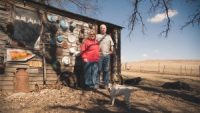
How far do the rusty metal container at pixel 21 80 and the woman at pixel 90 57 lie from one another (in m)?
2.10

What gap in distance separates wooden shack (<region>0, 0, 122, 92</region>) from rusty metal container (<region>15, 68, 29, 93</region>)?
79 millimetres

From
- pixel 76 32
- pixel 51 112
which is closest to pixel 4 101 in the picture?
pixel 51 112

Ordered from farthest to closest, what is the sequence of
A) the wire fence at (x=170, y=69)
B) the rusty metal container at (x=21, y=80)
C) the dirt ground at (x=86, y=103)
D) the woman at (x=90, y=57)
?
the wire fence at (x=170, y=69)
the woman at (x=90, y=57)
the rusty metal container at (x=21, y=80)
the dirt ground at (x=86, y=103)

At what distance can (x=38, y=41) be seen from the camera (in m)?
9.70

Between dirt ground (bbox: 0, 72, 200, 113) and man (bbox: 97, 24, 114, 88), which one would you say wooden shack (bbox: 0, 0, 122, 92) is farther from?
man (bbox: 97, 24, 114, 88)

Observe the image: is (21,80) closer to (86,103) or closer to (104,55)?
(86,103)

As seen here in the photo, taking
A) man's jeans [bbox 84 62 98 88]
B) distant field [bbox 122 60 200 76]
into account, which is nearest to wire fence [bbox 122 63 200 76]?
distant field [bbox 122 60 200 76]

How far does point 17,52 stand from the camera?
28.9 feet

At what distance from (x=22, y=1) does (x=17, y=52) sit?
75.9 inches

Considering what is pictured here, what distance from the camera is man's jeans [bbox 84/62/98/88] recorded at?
902 centimetres

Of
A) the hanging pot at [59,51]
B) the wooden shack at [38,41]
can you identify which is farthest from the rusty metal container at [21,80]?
the hanging pot at [59,51]

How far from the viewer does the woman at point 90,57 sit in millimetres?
8992

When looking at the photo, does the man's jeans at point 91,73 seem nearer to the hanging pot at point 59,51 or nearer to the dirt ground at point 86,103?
the dirt ground at point 86,103

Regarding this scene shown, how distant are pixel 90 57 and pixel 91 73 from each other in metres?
0.58
